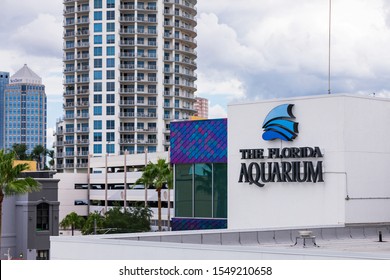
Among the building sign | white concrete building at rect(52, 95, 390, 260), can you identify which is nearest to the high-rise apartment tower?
white concrete building at rect(52, 95, 390, 260)

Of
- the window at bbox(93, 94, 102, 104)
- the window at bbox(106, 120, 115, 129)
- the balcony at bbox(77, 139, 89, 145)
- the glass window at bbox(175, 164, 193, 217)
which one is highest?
the window at bbox(93, 94, 102, 104)

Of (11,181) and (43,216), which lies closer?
(11,181)

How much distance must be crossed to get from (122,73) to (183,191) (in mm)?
124770

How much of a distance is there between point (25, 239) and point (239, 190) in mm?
37361

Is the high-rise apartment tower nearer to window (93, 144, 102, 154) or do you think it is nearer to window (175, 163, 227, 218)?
window (93, 144, 102, 154)

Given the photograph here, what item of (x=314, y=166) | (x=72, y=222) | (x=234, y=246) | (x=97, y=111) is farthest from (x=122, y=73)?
(x=234, y=246)

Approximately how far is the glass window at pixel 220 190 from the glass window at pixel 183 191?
1.97 meters

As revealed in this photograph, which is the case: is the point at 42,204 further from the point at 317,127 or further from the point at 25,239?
the point at 317,127

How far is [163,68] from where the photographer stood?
17912cm

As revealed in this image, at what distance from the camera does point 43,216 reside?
82.8 m

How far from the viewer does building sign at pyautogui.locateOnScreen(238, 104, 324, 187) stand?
4362 cm

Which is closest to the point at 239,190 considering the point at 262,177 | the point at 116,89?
the point at 262,177

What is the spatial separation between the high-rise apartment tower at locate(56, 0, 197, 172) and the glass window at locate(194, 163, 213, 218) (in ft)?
398

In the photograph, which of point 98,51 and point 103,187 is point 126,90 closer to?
point 98,51
